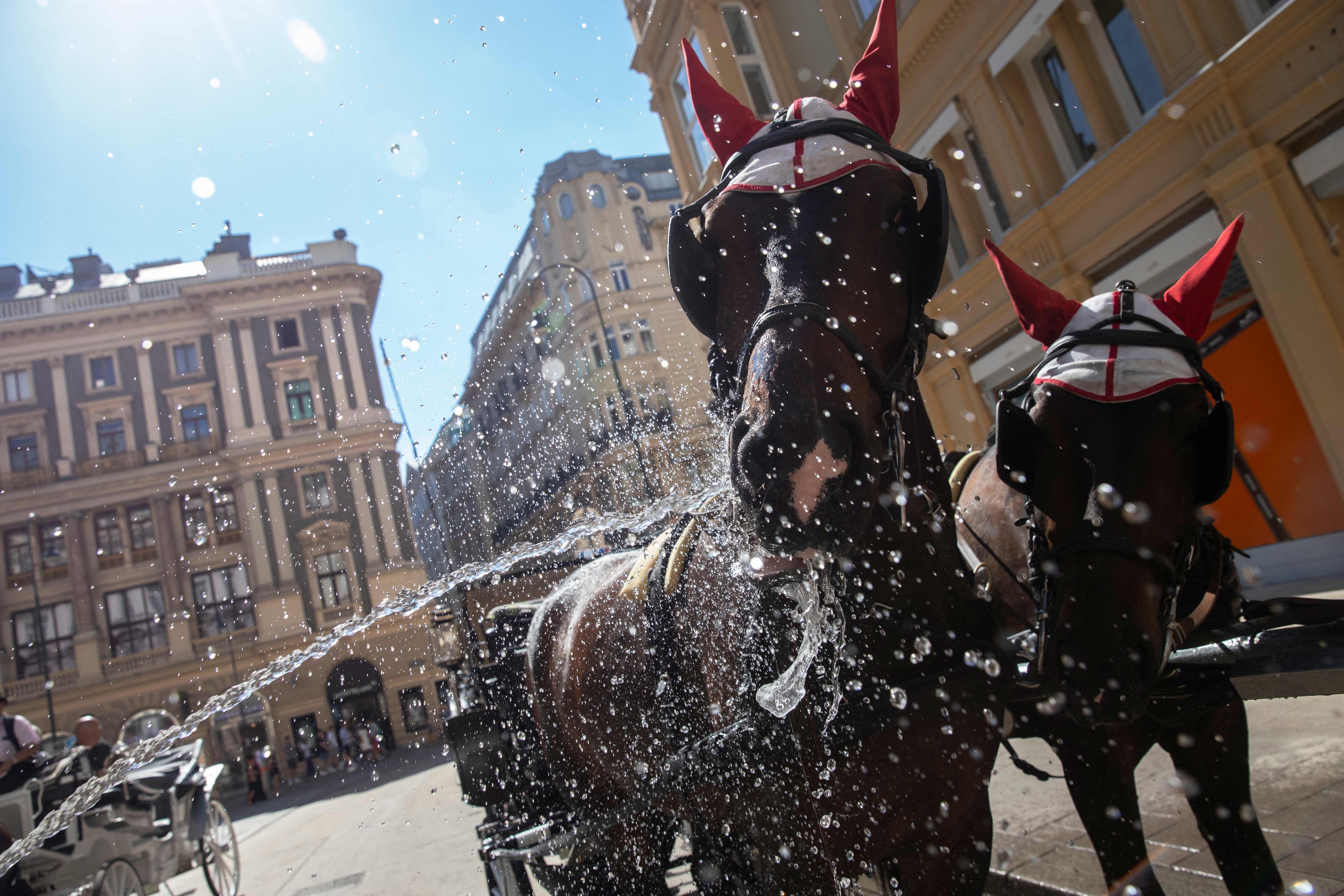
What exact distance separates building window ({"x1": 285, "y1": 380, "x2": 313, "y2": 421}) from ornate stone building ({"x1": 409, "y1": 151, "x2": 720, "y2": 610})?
9.75 meters

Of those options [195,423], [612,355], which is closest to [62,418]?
[195,423]

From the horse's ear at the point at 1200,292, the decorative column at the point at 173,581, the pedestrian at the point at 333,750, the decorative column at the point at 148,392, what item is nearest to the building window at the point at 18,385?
the decorative column at the point at 148,392

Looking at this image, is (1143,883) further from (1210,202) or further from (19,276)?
(19,276)

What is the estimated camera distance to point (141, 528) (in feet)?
114

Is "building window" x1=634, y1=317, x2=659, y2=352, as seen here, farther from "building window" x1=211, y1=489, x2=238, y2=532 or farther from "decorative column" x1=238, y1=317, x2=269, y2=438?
"building window" x1=211, y1=489, x2=238, y2=532

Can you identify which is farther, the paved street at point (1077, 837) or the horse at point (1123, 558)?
the paved street at point (1077, 837)

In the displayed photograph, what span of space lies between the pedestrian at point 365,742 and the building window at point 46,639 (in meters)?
11.3

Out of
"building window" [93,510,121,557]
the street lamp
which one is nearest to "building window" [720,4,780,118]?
the street lamp

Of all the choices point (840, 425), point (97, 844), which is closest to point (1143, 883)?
point (840, 425)

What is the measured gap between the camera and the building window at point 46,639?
1281 inches

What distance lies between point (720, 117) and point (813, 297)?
2.48 ft

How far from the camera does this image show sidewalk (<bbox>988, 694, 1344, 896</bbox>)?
3.21 m

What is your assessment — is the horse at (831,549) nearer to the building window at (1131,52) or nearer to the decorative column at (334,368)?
the building window at (1131,52)

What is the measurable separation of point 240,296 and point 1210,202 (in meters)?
36.8
